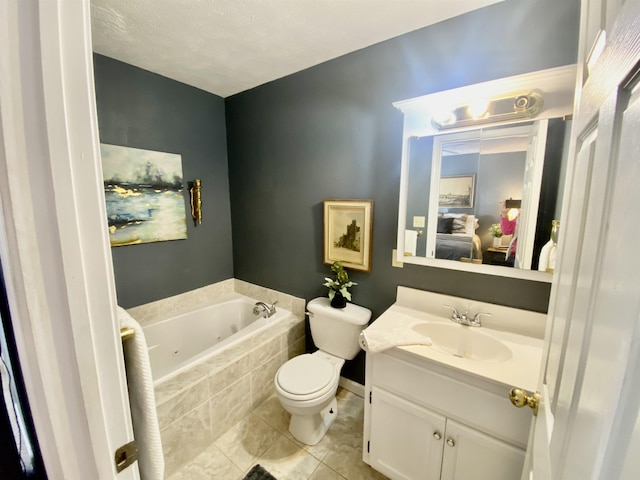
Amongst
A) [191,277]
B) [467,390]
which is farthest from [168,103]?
[467,390]

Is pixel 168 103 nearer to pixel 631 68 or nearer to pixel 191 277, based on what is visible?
pixel 191 277

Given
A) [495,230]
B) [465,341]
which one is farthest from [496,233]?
[465,341]

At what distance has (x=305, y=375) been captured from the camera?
1.58 meters

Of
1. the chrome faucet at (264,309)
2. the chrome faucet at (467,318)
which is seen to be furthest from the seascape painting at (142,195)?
the chrome faucet at (467,318)

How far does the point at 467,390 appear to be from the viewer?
105cm

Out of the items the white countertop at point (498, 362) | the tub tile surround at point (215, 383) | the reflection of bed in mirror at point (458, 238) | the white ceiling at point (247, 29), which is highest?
the white ceiling at point (247, 29)

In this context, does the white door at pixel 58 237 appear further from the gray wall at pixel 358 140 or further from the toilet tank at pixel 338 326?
the gray wall at pixel 358 140

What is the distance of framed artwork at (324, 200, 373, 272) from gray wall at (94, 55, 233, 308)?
1.25 m

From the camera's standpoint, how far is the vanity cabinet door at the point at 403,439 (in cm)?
117

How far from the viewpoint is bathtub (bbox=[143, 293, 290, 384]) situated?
2037 millimetres

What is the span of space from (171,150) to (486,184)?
238cm

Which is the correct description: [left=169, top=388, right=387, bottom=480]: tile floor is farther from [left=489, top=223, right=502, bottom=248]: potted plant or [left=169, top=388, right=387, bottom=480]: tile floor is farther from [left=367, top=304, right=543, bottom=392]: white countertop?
[left=489, top=223, right=502, bottom=248]: potted plant

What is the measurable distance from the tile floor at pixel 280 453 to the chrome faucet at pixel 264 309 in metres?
0.73

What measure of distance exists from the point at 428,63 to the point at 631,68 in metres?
1.45
